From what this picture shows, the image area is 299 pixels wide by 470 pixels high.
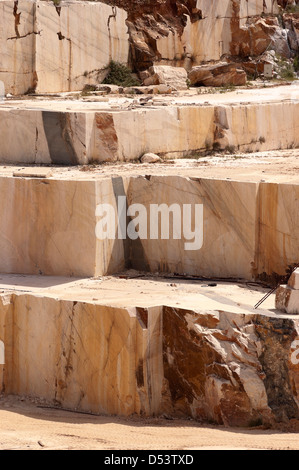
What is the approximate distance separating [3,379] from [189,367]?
5.94ft

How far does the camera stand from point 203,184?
416 inches

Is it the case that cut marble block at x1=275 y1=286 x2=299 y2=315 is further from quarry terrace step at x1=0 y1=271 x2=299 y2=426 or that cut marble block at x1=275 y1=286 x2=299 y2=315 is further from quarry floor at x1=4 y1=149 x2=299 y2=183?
quarry floor at x1=4 y1=149 x2=299 y2=183

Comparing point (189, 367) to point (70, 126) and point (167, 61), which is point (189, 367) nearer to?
point (70, 126)

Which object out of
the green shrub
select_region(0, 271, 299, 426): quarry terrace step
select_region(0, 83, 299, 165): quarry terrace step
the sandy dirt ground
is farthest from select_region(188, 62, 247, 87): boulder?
the sandy dirt ground

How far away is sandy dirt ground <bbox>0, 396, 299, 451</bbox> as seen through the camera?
8.41m

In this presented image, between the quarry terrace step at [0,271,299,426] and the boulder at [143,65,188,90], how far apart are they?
715cm

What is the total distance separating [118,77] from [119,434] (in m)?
9.05

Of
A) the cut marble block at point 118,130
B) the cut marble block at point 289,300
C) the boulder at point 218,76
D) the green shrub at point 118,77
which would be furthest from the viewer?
the boulder at point 218,76

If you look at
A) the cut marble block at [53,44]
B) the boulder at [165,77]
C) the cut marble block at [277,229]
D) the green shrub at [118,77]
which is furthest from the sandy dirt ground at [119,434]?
the green shrub at [118,77]

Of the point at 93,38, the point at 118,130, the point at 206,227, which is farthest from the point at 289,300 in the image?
the point at 93,38

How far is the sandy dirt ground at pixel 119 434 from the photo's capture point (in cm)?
841

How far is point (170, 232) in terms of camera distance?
1065 cm

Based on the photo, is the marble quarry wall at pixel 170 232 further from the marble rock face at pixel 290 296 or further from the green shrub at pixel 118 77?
the green shrub at pixel 118 77

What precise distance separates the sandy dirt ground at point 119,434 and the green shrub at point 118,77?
8.33 meters
